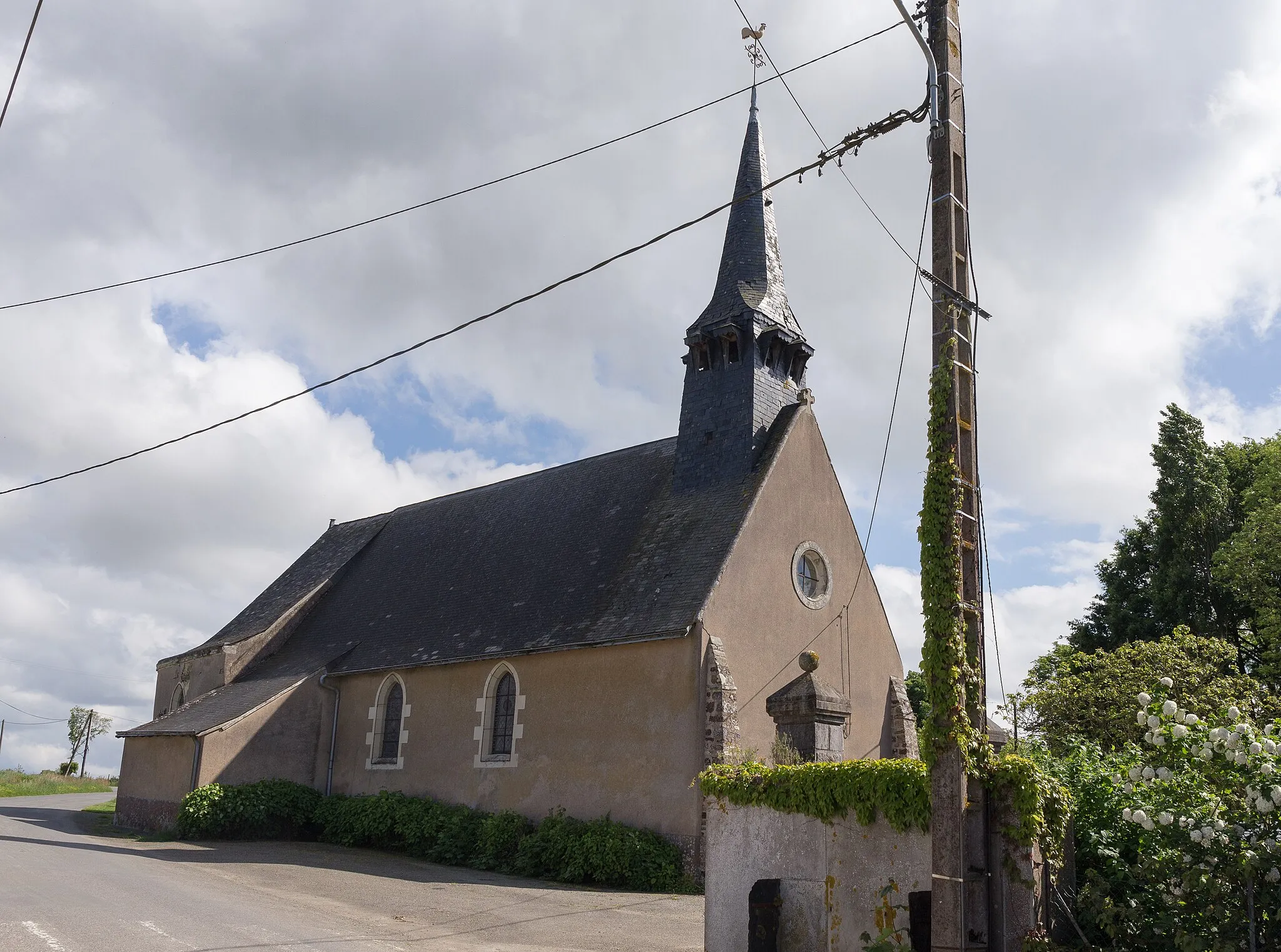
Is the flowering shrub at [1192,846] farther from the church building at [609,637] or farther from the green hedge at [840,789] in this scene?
the church building at [609,637]

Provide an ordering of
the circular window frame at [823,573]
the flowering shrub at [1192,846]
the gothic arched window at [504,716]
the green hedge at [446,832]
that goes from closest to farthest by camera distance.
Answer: the flowering shrub at [1192,846] → the green hedge at [446,832] → the circular window frame at [823,573] → the gothic arched window at [504,716]

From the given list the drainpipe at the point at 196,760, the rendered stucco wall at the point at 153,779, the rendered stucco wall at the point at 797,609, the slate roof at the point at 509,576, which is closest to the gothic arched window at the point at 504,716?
the slate roof at the point at 509,576

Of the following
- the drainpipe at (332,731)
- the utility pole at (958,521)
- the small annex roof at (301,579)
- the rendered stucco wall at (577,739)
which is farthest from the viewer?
the small annex roof at (301,579)

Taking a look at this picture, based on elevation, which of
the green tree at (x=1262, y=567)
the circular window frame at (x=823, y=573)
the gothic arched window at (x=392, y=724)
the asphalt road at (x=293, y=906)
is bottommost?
the asphalt road at (x=293, y=906)

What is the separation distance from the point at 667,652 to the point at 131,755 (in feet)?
47.5

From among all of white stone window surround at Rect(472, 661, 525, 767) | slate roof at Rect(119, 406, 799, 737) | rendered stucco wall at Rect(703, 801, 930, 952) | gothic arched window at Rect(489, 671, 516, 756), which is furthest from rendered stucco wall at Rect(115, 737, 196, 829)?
rendered stucco wall at Rect(703, 801, 930, 952)

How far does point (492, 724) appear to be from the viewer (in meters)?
19.8

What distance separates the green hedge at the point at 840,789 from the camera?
26.3 ft

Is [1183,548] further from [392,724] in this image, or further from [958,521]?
[958,521]

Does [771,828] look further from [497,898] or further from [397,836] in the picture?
[397,836]

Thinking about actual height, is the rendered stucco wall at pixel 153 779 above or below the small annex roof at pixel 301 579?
below

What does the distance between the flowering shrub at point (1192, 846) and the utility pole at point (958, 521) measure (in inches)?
39.2

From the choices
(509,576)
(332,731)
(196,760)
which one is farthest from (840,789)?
(332,731)

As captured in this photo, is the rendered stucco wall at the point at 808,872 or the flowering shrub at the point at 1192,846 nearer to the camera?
the flowering shrub at the point at 1192,846
